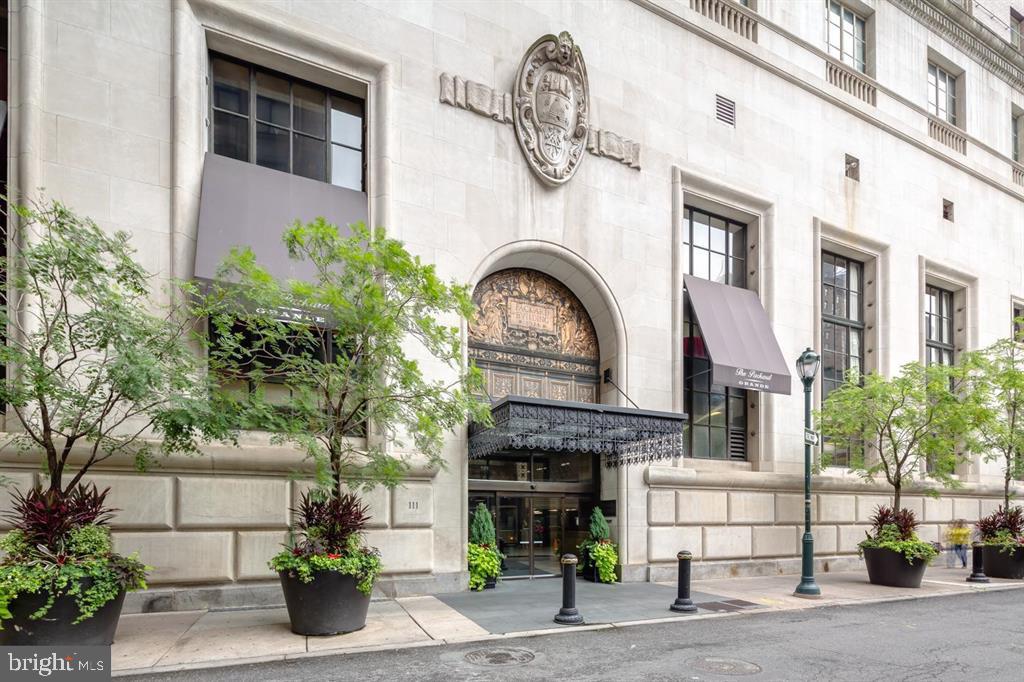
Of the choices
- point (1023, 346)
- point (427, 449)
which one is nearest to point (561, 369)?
point (427, 449)

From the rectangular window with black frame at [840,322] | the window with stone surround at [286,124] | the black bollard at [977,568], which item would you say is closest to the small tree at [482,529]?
the window with stone surround at [286,124]

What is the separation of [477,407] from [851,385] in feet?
39.7

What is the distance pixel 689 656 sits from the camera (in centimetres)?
960

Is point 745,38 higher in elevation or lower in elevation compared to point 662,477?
higher

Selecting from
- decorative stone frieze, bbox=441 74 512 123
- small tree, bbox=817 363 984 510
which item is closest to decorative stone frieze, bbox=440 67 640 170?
decorative stone frieze, bbox=441 74 512 123

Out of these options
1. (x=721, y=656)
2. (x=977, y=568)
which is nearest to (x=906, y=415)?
(x=977, y=568)

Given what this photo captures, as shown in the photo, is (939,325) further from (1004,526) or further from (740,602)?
(740,602)

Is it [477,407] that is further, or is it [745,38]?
[745,38]

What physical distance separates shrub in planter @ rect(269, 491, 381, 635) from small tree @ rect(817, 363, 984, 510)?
12.5m

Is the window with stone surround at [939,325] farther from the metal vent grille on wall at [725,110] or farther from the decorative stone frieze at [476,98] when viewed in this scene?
the decorative stone frieze at [476,98]

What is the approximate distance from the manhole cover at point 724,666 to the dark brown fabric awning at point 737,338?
879 centimetres

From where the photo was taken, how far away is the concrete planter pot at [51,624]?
821cm

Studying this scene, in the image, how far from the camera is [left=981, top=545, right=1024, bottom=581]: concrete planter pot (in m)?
19.3

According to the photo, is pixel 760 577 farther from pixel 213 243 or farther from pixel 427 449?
pixel 213 243
